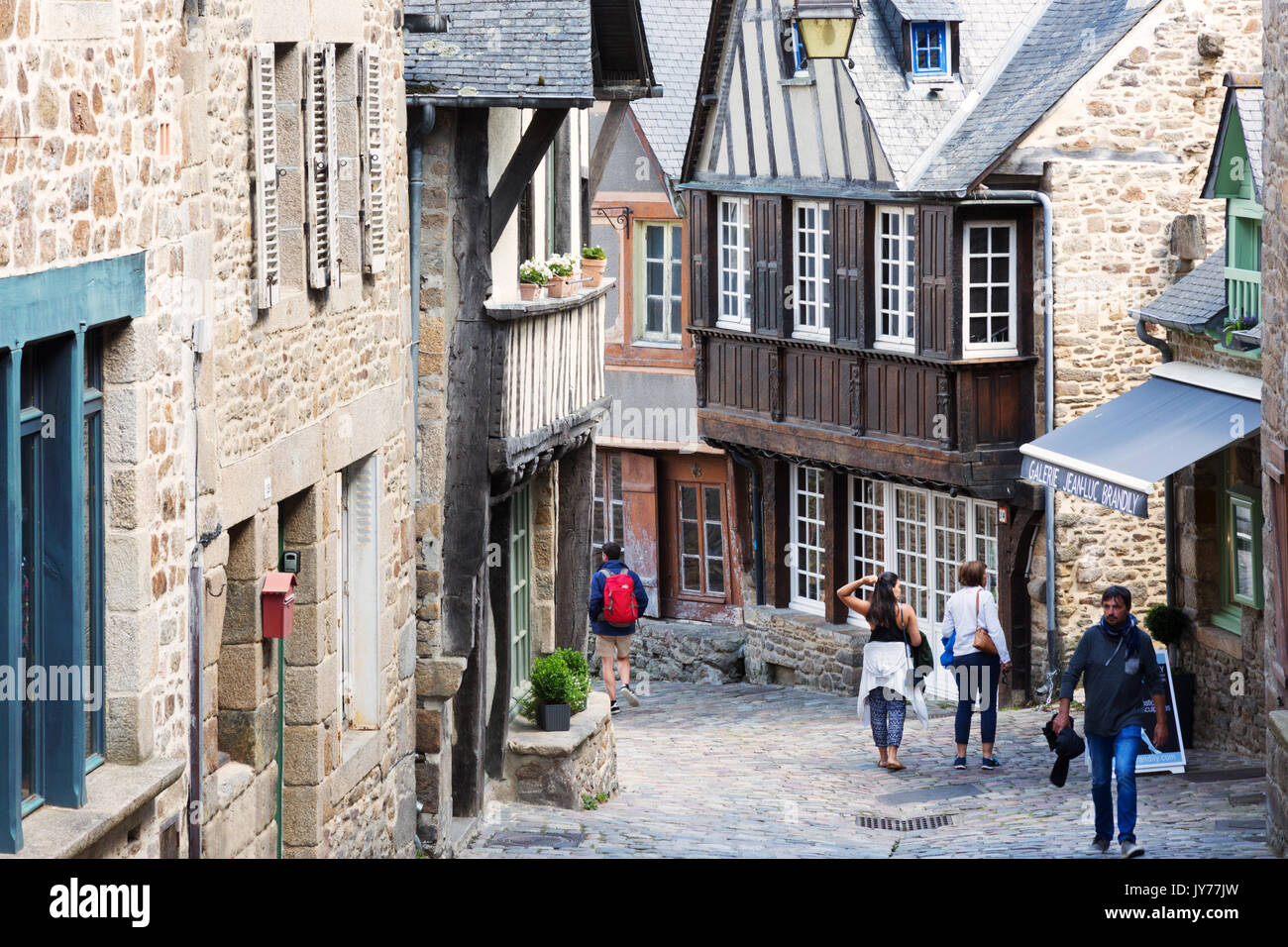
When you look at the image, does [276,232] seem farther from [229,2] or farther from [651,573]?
[651,573]

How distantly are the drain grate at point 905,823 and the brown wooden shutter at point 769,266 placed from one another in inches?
326

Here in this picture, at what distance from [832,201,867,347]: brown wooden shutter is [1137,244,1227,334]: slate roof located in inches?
170

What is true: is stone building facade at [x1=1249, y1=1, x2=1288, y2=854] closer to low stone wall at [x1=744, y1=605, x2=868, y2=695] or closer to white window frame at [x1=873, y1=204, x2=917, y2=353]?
white window frame at [x1=873, y1=204, x2=917, y2=353]

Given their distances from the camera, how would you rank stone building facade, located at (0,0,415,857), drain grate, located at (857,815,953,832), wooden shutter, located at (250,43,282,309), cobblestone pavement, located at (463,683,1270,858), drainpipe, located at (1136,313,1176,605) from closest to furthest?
stone building facade, located at (0,0,415,857), wooden shutter, located at (250,43,282,309), cobblestone pavement, located at (463,683,1270,858), drain grate, located at (857,815,953,832), drainpipe, located at (1136,313,1176,605)

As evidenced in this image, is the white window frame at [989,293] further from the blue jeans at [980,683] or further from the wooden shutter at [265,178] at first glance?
the wooden shutter at [265,178]

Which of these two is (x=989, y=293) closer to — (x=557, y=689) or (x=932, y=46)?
(x=932, y=46)

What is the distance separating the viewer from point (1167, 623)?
1560cm

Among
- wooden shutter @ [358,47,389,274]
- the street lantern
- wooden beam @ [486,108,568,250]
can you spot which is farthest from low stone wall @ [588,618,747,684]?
wooden shutter @ [358,47,389,274]

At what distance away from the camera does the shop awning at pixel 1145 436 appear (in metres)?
14.3

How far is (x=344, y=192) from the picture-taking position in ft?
32.7

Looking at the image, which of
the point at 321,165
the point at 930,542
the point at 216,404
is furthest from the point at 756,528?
the point at 216,404

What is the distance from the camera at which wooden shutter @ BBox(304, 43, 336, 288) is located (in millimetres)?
9289

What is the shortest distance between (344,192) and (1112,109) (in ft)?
34.2

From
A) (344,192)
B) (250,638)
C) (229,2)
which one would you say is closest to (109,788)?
(250,638)
